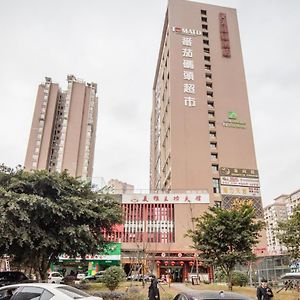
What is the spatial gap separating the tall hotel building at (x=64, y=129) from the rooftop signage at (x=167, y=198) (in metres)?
29.2

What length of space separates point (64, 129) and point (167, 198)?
41032 mm

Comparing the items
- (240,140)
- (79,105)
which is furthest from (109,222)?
(79,105)

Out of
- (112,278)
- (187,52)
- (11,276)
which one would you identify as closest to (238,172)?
(187,52)

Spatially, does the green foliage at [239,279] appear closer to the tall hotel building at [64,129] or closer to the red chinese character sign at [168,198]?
the red chinese character sign at [168,198]

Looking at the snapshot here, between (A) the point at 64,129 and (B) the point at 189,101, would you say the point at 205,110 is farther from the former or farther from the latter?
(A) the point at 64,129

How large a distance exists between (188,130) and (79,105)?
126 feet

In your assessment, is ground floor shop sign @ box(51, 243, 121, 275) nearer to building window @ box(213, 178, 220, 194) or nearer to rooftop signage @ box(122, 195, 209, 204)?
rooftop signage @ box(122, 195, 209, 204)

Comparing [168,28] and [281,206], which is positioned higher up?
[168,28]

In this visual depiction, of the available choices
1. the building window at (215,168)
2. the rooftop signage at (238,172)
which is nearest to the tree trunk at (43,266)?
the building window at (215,168)

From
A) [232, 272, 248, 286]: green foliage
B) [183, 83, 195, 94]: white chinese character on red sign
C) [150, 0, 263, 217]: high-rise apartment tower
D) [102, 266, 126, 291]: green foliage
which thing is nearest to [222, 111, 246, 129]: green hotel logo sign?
[150, 0, 263, 217]: high-rise apartment tower

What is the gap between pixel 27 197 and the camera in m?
15.4

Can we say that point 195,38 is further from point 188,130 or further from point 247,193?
point 247,193

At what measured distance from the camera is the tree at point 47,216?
15352mm

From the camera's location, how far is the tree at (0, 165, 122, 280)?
15.4 m
